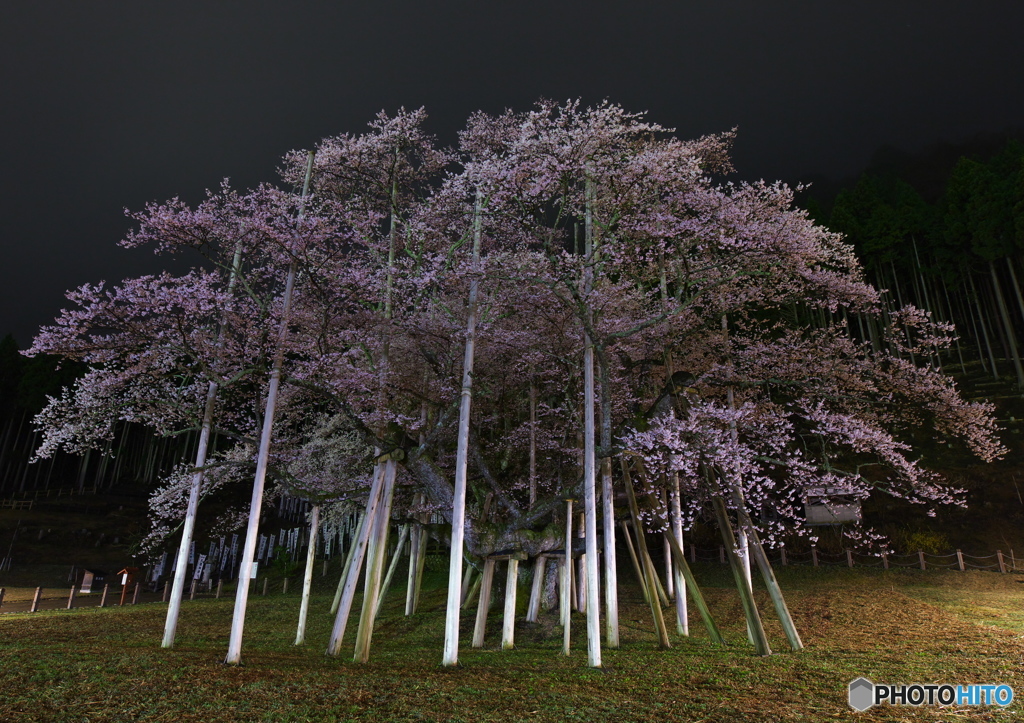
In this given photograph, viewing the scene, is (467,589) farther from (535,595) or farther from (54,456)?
(54,456)

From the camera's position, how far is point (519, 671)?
380 inches

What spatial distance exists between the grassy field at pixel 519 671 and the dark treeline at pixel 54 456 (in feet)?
129

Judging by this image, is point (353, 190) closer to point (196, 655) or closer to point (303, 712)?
point (196, 655)

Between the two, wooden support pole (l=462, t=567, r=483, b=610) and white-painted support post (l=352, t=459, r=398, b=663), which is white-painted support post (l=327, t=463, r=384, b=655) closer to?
white-painted support post (l=352, t=459, r=398, b=663)

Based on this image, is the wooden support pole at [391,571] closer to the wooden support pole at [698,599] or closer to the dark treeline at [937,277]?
the wooden support pole at [698,599]

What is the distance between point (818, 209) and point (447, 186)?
35.0 metres

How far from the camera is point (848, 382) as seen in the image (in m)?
14.0

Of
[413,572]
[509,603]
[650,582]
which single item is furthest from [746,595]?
[413,572]

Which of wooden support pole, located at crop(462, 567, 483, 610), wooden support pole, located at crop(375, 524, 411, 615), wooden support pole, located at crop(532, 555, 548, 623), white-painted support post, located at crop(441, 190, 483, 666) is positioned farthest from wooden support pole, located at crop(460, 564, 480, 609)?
white-painted support post, located at crop(441, 190, 483, 666)

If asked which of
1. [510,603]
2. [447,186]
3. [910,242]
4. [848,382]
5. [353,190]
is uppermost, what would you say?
[910,242]

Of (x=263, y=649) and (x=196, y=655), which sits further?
(x=263, y=649)

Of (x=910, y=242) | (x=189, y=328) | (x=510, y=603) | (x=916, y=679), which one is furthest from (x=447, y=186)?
(x=910, y=242)

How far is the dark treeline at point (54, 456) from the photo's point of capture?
46844 mm

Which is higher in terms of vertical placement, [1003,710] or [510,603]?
[510,603]
